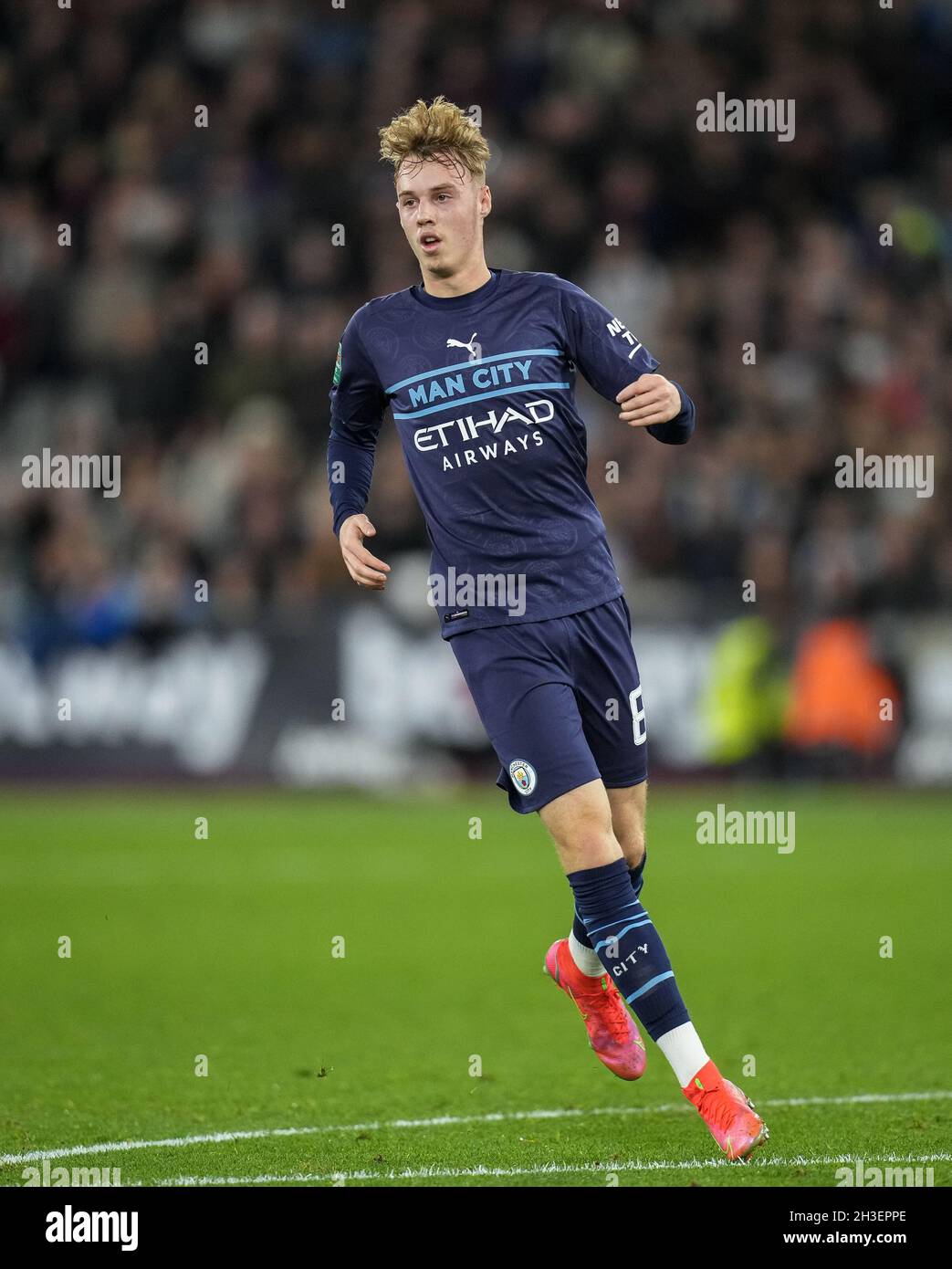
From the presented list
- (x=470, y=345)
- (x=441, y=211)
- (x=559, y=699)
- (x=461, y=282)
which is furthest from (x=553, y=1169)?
(x=441, y=211)

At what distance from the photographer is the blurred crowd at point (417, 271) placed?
16.4m

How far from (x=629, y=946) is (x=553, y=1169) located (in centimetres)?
66

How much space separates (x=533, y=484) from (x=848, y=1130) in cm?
210

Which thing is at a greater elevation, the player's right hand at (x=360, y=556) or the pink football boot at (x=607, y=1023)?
the player's right hand at (x=360, y=556)

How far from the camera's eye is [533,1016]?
7.95 metres

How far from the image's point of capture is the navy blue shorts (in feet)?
18.0

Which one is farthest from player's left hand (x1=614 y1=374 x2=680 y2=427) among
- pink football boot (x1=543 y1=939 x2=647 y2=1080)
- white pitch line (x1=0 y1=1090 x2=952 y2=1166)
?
white pitch line (x1=0 y1=1090 x2=952 y2=1166)

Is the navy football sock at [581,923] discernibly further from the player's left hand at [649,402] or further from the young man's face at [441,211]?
the young man's face at [441,211]

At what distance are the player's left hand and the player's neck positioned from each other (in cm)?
68

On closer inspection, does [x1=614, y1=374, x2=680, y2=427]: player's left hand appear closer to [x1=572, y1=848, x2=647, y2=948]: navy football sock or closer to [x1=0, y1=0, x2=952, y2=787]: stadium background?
[x1=572, y1=848, x2=647, y2=948]: navy football sock

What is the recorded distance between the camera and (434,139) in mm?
5738

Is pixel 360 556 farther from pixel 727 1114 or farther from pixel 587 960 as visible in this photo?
pixel 727 1114

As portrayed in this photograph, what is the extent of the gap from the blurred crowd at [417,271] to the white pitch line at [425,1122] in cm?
945

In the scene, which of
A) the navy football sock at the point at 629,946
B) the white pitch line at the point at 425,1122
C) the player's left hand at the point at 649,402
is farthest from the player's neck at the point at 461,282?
the white pitch line at the point at 425,1122
